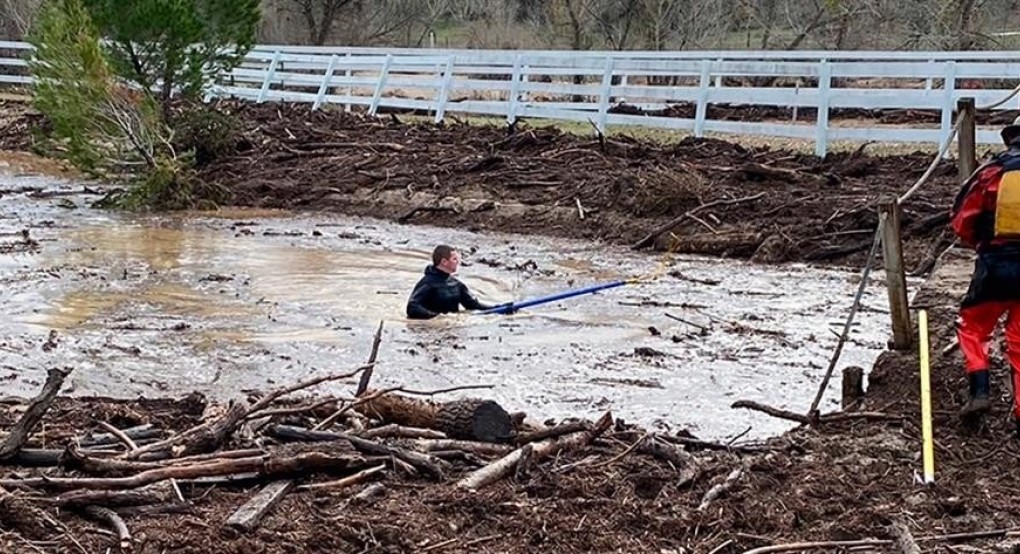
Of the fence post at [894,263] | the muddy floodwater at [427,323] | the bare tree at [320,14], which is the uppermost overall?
the bare tree at [320,14]

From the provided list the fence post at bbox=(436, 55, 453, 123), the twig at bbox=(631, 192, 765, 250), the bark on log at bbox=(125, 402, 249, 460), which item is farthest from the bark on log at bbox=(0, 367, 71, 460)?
the fence post at bbox=(436, 55, 453, 123)

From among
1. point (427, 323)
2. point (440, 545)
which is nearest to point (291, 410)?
point (440, 545)

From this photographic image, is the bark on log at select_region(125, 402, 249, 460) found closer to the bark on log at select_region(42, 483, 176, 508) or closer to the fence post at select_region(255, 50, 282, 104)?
the bark on log at select_region(42, 483, 176, 508)

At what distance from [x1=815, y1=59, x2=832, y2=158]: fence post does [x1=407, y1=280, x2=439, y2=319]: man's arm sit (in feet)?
30.6

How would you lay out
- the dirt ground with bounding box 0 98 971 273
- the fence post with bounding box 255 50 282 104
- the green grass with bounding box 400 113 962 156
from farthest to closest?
the fence post with bounding box 255 50 282 104
the green grass with bounding box 400 113 962 156
the dirt ground with bounding box 0 98 971 273

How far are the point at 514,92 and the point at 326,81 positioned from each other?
→ 675cm

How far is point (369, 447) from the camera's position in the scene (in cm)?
576

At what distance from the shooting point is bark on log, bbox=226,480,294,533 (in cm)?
480

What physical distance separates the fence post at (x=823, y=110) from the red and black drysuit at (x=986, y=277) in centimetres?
1237

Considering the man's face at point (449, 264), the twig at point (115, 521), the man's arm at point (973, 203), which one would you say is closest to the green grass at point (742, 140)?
the man's face at point (449, 264)

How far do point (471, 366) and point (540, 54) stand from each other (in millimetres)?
15476

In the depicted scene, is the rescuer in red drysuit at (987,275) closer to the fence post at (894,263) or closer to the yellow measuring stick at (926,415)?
the yellow measuring stick at (926,415)

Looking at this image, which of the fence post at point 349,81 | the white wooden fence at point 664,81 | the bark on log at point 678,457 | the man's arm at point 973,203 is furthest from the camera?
the fence post at point 349,81

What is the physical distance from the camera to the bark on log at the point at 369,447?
564cm
